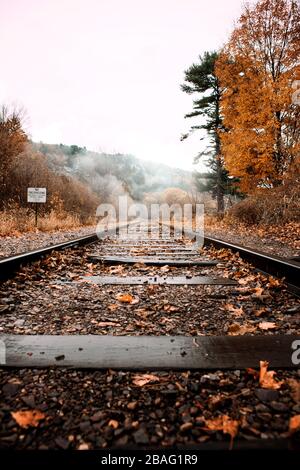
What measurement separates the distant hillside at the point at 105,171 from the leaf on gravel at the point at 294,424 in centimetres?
2952

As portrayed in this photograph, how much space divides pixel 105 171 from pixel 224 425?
45635 mm

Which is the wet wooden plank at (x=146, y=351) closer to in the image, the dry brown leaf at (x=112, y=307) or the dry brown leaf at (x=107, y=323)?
the dry brown leaf at (x=107, y=323)

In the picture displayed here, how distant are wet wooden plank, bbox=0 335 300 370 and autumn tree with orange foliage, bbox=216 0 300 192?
9.46 m

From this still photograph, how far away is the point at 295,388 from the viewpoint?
1083mm


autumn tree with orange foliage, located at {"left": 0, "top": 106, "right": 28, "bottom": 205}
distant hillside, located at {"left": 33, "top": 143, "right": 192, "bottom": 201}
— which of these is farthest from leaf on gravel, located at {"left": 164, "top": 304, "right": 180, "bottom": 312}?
distant hillside, located at {"left": 33, "top": 143, "right": 192, "bottom": 201}

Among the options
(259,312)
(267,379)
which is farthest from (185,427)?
(259,312)

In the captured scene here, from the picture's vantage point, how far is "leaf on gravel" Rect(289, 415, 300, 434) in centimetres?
87

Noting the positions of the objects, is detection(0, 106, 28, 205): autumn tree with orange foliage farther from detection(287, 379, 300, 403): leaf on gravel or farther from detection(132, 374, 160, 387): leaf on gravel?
detection(287, 379, 300, 403): leaf on gravel

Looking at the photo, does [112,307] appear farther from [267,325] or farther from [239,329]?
[267,325]

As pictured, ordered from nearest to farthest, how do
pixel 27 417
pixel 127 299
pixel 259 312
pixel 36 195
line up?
pixel 27 417 → pixel 259 312 → pixel 127 299 → pixel 36 195

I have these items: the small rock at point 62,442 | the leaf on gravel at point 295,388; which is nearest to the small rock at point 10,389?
the small rock at point 62,442
